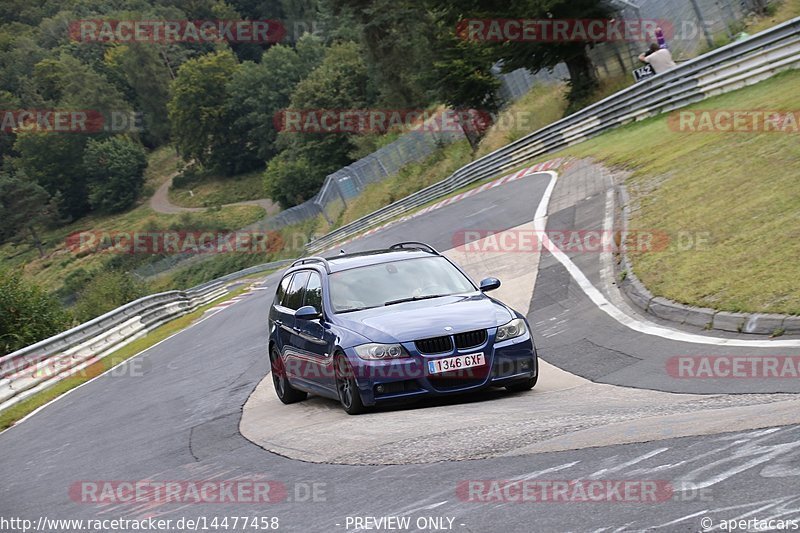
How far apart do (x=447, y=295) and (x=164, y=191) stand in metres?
134

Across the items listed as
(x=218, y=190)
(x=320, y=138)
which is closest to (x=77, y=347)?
(x=320, y=138)

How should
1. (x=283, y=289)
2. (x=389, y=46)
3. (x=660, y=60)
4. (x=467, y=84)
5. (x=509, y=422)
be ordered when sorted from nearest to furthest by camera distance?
(x=509, y=422)
(x=283, y=289)
(x=660, y=60)
(x=467, y=84)
(x=389, y=46)

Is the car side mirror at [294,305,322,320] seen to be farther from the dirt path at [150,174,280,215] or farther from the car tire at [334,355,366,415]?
the dirt path at [150,174,280,215]

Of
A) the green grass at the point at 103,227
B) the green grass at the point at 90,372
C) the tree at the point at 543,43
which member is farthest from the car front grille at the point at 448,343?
the green grass at the point at 103,227

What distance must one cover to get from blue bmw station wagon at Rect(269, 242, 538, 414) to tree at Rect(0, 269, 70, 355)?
742 inches

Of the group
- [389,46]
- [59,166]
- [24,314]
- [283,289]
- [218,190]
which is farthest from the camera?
[59,166]

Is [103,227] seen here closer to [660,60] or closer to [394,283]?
[660,60]

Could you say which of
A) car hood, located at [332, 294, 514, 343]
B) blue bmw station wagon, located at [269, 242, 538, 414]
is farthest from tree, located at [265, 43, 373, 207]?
car hood, located at [332, 294, 514, 343]

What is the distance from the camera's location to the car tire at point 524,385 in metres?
9.91

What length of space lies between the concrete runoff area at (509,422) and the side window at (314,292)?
110 centimetres

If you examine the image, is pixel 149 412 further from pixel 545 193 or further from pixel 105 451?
pixel 545 193

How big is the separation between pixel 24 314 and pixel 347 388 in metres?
22.1

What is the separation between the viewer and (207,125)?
134750 millimetres

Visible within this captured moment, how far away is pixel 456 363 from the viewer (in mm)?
9562
